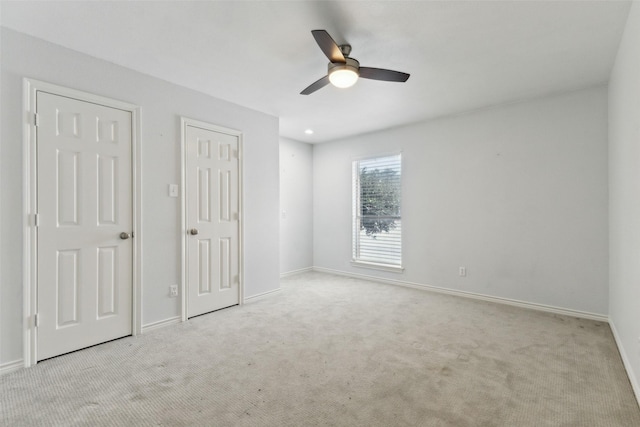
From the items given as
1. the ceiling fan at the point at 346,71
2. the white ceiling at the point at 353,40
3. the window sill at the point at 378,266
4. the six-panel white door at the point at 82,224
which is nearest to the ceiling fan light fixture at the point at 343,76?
the ceiling fan at the point at 346,71

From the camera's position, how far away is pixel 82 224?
2680 mm

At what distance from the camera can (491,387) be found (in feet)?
6.87

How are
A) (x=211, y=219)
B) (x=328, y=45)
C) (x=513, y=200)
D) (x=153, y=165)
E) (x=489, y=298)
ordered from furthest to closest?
(x=489, y=298), (x=513, y=200), (x=211, y=219), (x=153, y=165), (x=328, y=45)

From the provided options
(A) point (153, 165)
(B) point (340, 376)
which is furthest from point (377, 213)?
(A) point (153, 165)

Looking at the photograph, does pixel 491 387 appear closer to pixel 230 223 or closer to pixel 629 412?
pixel 629 412

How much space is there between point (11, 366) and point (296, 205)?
13.8 ft

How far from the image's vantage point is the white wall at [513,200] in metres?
3.41

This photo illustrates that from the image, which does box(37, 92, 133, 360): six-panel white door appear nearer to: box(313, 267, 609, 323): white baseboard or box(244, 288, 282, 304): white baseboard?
box(244, 288, 282, 304): white baseboard

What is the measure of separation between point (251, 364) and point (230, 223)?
6.30 feet

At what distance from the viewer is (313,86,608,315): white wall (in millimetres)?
3414

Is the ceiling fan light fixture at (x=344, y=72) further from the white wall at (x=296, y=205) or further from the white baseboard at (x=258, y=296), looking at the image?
the white wall at (x=296, y=205)

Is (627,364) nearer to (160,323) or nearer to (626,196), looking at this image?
(626,196)

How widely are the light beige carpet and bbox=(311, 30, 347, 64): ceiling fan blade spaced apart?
7.87ft

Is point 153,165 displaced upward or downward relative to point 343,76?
downward
